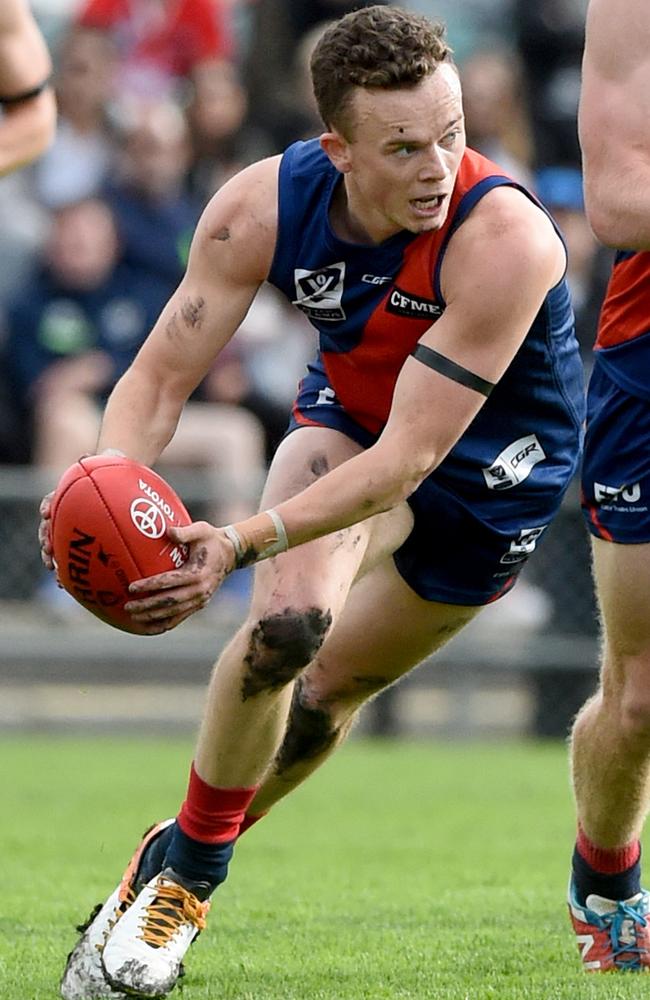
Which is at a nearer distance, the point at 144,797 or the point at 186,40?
the point at 144,797

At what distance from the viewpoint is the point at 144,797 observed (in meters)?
8.64

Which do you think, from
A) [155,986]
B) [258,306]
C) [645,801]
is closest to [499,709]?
[258,306]

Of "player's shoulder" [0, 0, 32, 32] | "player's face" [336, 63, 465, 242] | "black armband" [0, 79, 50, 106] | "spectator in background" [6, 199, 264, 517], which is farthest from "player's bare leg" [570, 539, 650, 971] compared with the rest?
"spectator in background" [6, 199, 264, 517]

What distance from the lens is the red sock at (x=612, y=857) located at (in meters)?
4.82

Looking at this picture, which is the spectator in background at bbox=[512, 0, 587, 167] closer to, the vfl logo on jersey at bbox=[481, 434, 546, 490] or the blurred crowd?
the blurred crowd

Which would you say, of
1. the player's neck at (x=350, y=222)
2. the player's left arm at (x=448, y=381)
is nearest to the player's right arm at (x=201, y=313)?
the player's neck at (x=350, y=222)

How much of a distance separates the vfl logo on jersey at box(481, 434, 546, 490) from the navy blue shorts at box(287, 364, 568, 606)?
56 millimetres

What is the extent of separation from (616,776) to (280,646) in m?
1.01

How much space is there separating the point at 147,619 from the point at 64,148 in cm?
801

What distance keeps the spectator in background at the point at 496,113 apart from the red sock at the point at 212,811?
7419 millimetres

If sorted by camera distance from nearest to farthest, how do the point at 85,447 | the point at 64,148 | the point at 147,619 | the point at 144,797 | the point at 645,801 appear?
the point at 147,619, the point at 645,801, the point at 144,797, the point at 85,447, the point at 64,148

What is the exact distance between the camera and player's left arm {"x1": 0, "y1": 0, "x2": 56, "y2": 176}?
588 centimetres

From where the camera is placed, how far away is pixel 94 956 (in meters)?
4.26

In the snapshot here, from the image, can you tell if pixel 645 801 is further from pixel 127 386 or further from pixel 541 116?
pixel 541 116
